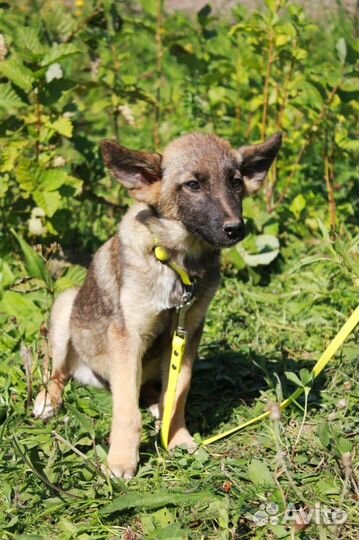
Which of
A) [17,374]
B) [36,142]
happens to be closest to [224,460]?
[17,374]

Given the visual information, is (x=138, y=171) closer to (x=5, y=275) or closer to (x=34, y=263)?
(x=34, y=263)

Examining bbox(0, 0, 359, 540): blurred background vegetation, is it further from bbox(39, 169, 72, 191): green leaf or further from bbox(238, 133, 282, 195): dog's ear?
bbox(238, 133, 282, 195): dog's ear

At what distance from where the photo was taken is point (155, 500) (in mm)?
3754

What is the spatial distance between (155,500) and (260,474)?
0.50 metres

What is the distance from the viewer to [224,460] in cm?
417

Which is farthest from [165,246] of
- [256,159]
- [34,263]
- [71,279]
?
[34,263]

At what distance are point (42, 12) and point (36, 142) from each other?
1.30 meters

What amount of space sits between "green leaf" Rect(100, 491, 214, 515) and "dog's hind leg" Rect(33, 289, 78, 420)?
1264 mm

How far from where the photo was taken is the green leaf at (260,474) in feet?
12.6

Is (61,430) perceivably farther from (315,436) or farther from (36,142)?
(36,142)

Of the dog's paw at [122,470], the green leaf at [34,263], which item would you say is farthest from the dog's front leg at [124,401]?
the green leaf at [34,263]

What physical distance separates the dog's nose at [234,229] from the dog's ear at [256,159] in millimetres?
586

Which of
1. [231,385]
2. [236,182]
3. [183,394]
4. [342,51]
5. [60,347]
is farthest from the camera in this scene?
[342,51]

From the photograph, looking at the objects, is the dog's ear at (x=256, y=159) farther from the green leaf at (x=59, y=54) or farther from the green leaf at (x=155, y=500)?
the green leaf at (x=155, y=500)
